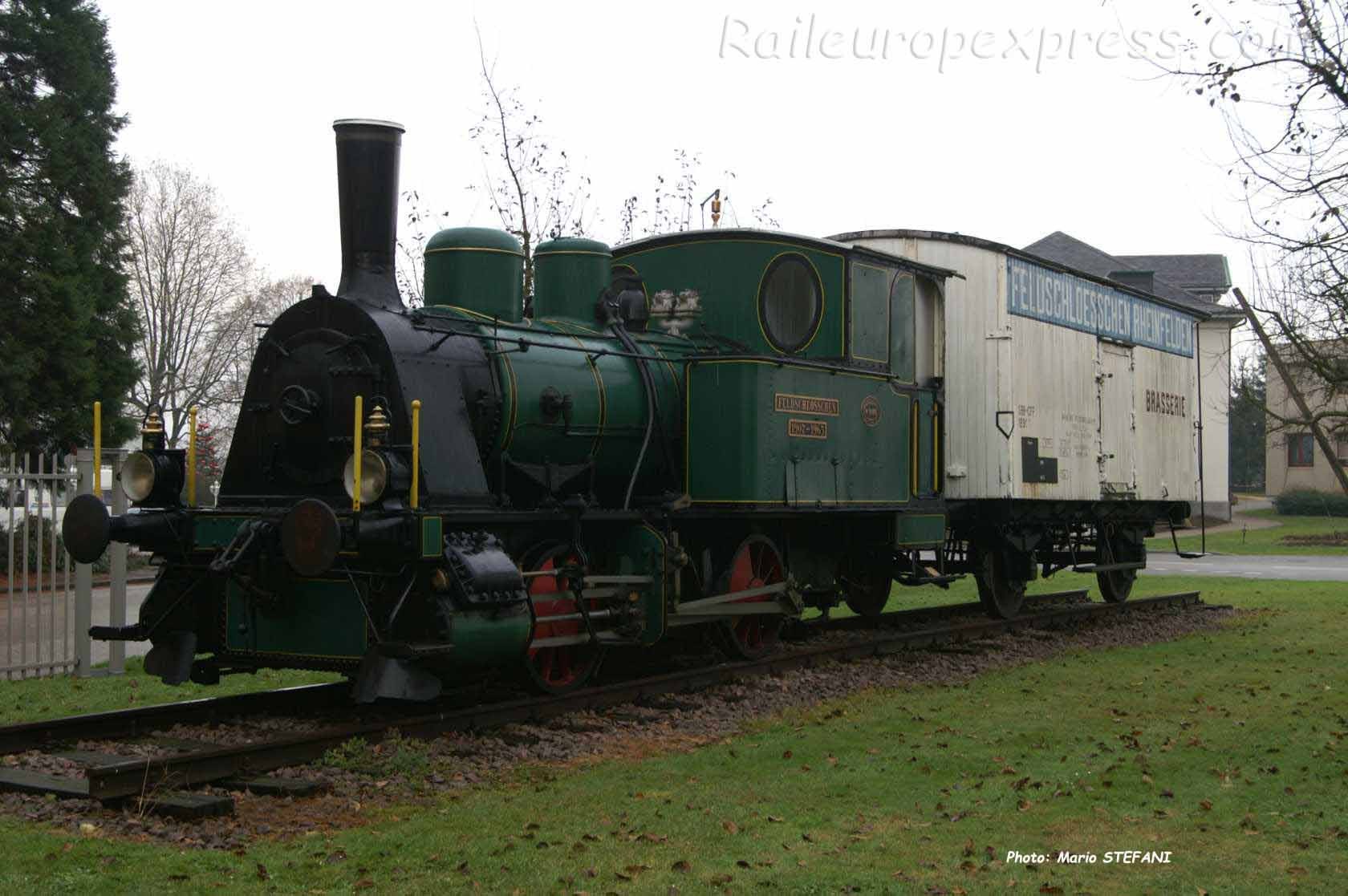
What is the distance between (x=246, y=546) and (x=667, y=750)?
2.81 metres

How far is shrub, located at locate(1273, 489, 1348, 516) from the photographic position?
5359cm

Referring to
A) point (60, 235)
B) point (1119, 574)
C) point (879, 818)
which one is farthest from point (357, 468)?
→ point (60, 235)

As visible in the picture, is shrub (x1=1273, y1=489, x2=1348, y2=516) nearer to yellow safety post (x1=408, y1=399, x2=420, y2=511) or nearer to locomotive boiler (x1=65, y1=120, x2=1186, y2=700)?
locomotive boiler (x1=65, y1=120, x2=1186, y2=700)

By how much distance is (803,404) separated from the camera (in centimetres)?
1061

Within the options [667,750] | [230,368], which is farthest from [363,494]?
[230,368]

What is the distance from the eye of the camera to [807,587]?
11.9m

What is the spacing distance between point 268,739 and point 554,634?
7.03 feet

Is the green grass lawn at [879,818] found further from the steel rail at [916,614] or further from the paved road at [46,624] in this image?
the steel rail at [916,614]

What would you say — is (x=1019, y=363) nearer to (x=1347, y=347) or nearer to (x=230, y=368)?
(x=1347, y=347)

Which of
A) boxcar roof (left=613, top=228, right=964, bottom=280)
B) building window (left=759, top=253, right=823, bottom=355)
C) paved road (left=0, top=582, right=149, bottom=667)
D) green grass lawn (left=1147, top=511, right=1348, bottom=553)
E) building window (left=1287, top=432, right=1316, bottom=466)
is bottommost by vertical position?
green grass lawn (left=1147, top=511, right=1348, bottom=553)

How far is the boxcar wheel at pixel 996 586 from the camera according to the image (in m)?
14.8

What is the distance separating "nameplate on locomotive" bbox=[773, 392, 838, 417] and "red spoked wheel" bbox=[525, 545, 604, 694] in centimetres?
216

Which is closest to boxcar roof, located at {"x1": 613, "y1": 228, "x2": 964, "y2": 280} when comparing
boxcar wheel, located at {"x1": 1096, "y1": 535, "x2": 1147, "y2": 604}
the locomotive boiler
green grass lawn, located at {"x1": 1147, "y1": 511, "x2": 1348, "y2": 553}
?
the locomotive boiler
